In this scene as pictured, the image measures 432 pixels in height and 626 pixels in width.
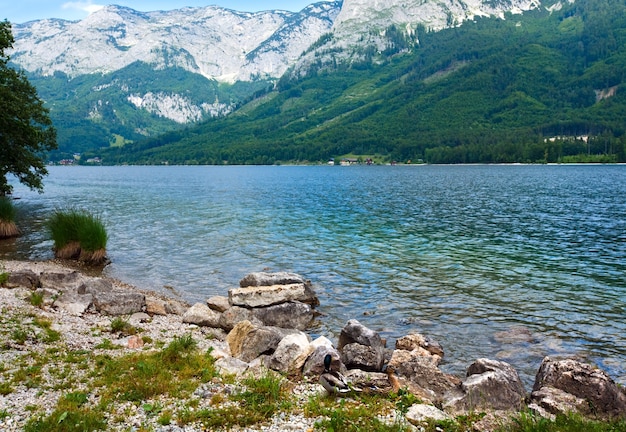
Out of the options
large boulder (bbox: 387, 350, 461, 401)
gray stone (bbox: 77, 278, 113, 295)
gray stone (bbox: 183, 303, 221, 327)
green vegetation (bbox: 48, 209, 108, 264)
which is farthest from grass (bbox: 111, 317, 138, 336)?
green vegetation (bbox: 48, 209, 108, 264)

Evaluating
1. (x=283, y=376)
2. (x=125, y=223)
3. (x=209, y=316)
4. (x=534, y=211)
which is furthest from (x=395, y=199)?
(x=283, y=376)

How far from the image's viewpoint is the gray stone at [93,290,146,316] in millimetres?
21406

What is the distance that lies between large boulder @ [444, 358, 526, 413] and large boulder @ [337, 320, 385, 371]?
2995 mm

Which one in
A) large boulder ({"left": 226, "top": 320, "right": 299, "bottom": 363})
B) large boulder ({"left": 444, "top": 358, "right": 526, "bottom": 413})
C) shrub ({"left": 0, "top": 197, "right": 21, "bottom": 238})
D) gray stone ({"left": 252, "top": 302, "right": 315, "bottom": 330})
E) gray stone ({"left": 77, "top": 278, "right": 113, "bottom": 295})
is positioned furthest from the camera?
shrub ({"left": 0, "top": 197, "right": 21, "bottom": 238})

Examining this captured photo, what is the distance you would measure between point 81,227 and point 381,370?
2938 cm

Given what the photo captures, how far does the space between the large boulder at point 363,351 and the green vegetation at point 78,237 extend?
2629 centimetres

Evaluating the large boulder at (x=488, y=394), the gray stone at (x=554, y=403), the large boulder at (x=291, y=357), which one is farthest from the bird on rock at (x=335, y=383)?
the gray stone at (x=554, y=403)

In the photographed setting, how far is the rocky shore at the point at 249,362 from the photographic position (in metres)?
11.6

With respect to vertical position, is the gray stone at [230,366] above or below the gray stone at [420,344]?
above

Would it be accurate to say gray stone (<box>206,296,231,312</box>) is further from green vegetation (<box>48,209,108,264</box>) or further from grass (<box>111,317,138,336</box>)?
green vegetation (<box>48,209,108,264</box>)

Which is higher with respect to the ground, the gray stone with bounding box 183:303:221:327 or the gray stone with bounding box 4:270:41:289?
the gray stone with bounding box 4:270:41:289

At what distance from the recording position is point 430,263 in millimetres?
35281

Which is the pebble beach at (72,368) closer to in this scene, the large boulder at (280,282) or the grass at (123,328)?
the grass at (123,328)

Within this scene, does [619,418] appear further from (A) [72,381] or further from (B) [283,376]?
(A) [72,381]
